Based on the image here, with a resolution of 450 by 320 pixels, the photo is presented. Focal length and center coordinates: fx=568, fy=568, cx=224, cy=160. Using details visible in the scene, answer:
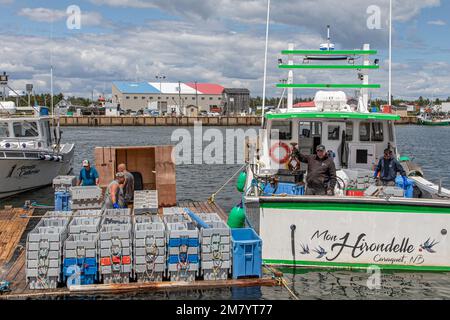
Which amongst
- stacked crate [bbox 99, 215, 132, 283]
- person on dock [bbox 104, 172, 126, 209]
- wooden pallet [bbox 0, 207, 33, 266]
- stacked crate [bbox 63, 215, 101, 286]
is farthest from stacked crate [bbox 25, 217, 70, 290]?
person on dock [bbox 104, 172, 126, 209]

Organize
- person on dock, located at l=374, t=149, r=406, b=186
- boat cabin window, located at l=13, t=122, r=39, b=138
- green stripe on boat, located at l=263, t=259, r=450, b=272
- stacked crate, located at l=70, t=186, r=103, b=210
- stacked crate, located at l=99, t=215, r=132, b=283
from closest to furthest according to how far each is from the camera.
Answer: stacked crate, located at l=99, t=215, r=132, b=283, green stripe on boat, located at l=263, t=259, r=450, b=272, person on dock, located at l=374, t=149, r=406, b=186, stacked crate, located at l=70, t=186, r=103, b=210, boat cabin window, located at l=13, t=122, r=39, b=138

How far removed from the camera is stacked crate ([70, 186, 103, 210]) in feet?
48.0

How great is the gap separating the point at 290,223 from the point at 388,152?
2999 mm

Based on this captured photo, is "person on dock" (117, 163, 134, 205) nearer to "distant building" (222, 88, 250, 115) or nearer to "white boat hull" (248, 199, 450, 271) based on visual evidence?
"white boat hull" (248, 199, 450, 271)

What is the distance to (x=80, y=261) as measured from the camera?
30.3 feet

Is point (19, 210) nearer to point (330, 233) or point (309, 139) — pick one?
point (309, 139)

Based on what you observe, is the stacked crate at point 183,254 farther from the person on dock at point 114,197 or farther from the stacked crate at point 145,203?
the stacked crate at point 145,203

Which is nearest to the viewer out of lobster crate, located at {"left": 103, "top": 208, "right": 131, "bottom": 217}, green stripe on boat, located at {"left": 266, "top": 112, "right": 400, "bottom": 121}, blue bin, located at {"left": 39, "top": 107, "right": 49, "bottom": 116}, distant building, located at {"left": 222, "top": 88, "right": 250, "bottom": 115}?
lobster crate, located at {"left": 103, "top": 208, "right": 131, "bottom": 217}

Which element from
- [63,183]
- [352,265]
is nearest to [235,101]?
[63,183]

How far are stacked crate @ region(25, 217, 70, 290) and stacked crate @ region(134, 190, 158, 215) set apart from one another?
173 inches

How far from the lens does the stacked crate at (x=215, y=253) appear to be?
9477 mm

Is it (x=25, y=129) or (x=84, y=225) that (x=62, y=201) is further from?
(x=25, y=129)

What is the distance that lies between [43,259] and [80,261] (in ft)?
1.92

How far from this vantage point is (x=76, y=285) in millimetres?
9148
